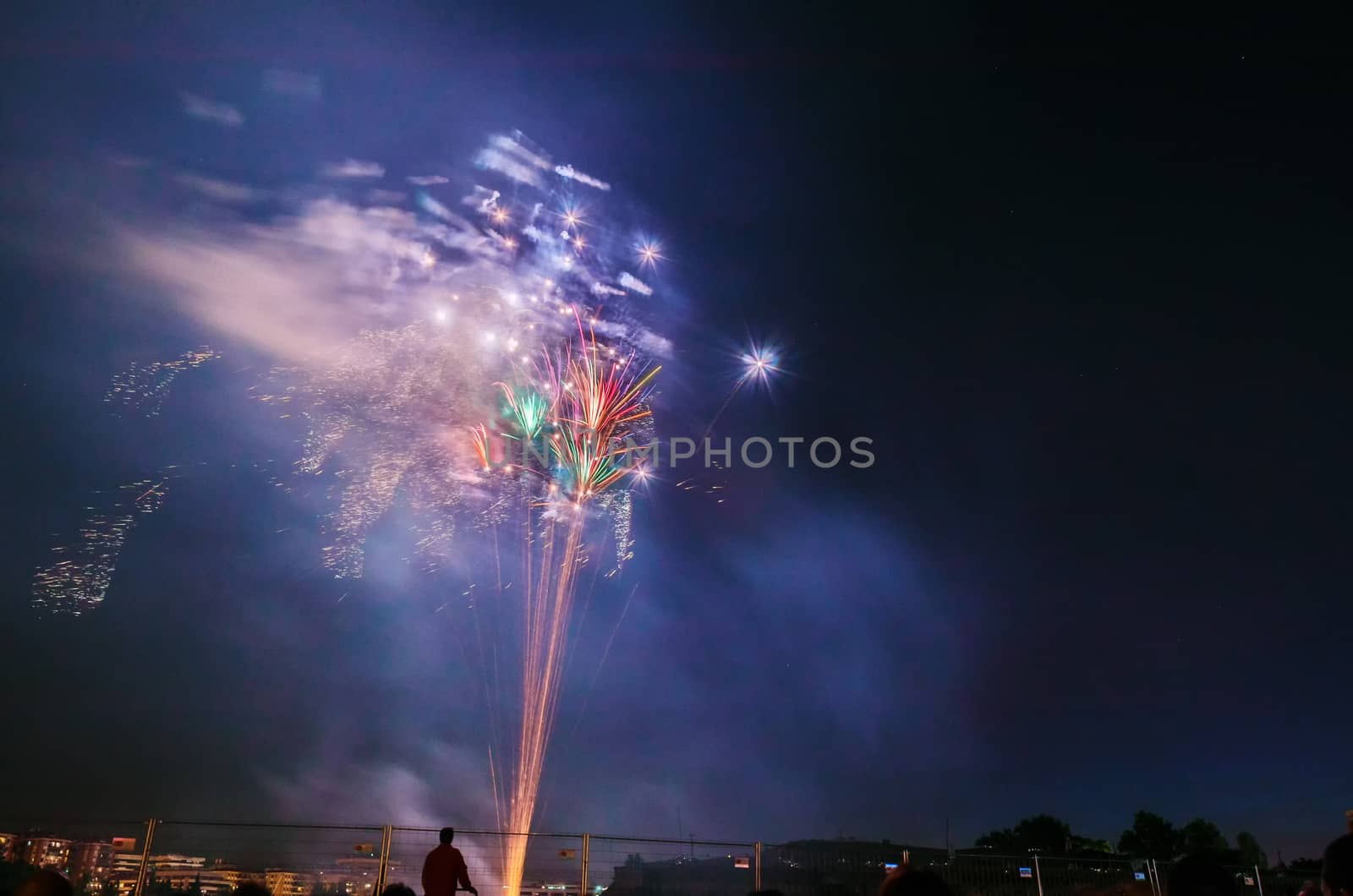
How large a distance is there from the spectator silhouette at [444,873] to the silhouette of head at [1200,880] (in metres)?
9.00

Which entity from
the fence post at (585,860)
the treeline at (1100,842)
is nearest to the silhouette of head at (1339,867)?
the fence post at (585,860)

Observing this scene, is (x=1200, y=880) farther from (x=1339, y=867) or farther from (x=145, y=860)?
(x=145, y=860)

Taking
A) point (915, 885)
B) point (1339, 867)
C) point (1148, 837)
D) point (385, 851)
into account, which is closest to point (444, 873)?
point (385, 851)

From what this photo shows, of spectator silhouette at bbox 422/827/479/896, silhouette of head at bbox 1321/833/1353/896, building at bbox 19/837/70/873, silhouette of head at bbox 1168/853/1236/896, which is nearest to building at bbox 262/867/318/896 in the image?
building at bbox 19/837/70/873

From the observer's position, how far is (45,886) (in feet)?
13.4

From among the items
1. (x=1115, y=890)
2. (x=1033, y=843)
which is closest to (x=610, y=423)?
(x=1115, y=890)

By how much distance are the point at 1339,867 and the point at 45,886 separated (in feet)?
18.6

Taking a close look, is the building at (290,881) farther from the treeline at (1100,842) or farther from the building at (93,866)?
the treeline at (1100,842)

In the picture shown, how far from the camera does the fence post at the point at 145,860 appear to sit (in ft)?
42.3

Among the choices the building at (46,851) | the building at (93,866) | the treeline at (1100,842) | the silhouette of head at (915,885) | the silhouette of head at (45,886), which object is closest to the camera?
the silhouette of head at (915,885)

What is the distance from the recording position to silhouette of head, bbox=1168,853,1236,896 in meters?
3.30

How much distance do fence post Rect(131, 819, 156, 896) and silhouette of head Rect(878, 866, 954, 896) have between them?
14295 millimetres

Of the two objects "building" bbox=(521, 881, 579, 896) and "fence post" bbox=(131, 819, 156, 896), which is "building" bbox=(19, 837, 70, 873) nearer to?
"fence post" bbox=(131, 819, 156, 896)

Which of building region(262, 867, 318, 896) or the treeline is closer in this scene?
building region(262, 867, 318, 896)
